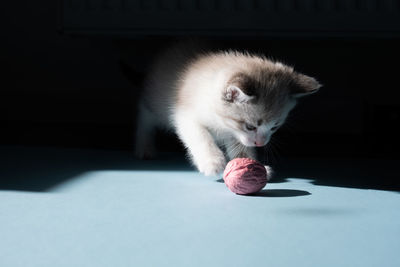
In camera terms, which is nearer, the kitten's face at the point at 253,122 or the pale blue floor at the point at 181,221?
the pale blue floor at the point at 181,221

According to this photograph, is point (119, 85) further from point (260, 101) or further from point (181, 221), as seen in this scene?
point (181, 221)

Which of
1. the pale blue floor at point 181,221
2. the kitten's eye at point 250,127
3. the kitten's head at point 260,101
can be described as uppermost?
the kitten's head at point 260,101

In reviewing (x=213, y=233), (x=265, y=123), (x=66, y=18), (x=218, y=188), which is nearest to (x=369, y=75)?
(x=265, y=123)

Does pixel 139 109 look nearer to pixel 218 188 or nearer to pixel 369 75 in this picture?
pixel 218 188

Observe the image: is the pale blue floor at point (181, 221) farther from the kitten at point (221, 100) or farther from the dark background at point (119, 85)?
the dark background at point (119, 85)

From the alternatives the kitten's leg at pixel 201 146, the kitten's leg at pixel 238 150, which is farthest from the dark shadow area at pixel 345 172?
the kitten's leg at pixel 201 146

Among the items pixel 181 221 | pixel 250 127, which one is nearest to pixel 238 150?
pixel 250 127
